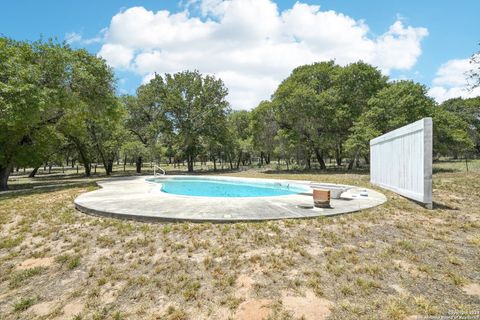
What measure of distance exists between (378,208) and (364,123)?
17.5 metres

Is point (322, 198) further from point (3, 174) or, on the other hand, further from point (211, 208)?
point (3, 174)

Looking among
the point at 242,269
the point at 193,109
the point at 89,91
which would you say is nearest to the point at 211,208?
the point at 242,269

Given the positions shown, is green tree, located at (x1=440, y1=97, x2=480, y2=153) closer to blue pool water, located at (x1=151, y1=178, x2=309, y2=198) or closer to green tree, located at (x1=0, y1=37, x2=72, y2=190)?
blue pool water, located at (x1=151, y1=178, x2=309, y2=198)

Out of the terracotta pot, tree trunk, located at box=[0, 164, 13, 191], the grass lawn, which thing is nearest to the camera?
the grass lawn

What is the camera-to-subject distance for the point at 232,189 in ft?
52.5

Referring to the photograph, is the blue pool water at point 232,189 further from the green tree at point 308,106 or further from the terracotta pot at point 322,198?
the green tree at point 308,106

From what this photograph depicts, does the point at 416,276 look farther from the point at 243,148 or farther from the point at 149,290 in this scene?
the point at 243,148

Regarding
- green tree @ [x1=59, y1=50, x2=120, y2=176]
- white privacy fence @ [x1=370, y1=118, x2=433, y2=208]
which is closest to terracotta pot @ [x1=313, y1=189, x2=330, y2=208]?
white privacy fence @ [x1=370, y1=118, x2=433, y2=208]

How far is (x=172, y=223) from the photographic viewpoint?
6695 millimetres

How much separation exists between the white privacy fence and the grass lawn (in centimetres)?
187

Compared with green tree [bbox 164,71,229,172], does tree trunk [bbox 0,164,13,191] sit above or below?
below

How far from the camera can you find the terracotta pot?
7992 mm

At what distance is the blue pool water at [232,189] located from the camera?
1362 centimetres

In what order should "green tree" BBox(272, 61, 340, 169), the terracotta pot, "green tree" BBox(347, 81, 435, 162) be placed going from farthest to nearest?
1. "green tree" BBox(272, 61, 340, 169)
2. "green tree" BBox(347, 81, 435, 162)
3. the terracotta pot
